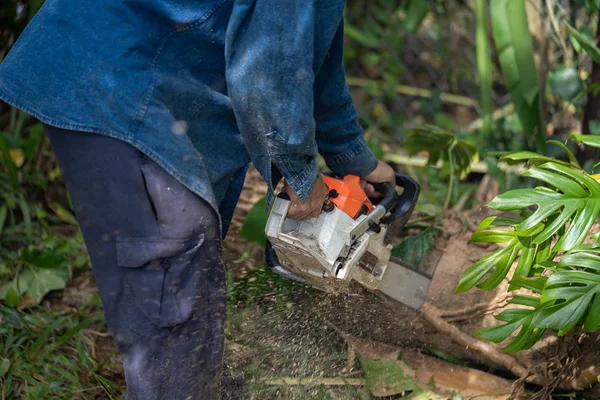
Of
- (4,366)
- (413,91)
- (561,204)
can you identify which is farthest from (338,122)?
(413,91)

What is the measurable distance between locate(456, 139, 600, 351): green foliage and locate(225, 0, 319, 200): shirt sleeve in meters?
0.59

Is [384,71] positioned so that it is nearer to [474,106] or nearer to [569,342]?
[474,106]

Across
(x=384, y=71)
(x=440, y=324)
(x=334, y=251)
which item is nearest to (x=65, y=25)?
(x=334, y=251)

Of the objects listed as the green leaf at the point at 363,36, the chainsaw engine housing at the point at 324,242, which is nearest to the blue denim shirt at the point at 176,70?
the chainsaw engine housing at the point at 324,242

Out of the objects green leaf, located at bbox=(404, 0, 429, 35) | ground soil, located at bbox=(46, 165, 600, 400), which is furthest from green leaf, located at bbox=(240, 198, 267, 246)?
green leaf, located at bbox=(404, 0, 429, 35)

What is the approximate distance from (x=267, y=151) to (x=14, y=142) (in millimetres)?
1920

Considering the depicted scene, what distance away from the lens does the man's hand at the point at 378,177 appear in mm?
2225

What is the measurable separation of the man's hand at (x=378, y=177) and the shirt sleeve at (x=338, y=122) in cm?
3

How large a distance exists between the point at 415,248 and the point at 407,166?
1.33 meters

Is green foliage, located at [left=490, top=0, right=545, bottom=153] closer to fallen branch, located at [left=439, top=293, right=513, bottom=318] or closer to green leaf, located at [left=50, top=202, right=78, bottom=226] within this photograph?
fallen branch, located at [left=439, top=293, right=513, bottom=318]

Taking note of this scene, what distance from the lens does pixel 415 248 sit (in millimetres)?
2658

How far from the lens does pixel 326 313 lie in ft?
7.84

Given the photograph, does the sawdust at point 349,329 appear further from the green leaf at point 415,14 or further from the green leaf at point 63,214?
the green leaf at point 415,14

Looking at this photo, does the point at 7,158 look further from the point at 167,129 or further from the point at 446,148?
the point at 446,148
